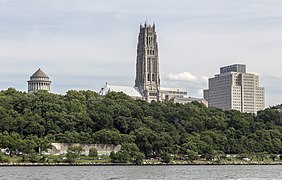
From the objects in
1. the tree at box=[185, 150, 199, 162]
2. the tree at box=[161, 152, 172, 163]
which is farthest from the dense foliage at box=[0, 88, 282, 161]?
the tree at box=[161, 152, 172, 163]

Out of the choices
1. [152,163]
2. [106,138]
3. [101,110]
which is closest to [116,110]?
[101,110]

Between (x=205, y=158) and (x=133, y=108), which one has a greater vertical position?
(x=133, y=108)

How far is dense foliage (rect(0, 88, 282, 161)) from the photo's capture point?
14550cm

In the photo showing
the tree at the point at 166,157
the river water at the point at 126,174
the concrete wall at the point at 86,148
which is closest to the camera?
the river water at the point at 126,174

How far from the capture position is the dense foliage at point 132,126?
146 meters

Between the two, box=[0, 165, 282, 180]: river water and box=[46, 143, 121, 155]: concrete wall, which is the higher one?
box=[46, 143, 121, 155]: concrete wall

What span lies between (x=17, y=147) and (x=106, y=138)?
75.0ft

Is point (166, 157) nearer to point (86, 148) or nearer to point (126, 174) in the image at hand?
point (86, 148)

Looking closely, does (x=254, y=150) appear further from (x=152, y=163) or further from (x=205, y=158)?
(x=152, y=163)

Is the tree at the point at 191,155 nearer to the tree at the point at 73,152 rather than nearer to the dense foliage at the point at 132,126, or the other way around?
the dense foliage at the point at 132,126

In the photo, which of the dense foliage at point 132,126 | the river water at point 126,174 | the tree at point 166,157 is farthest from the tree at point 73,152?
the river water at point 126,174

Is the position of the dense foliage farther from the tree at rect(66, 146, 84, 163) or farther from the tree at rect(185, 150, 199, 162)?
the tree at rect(66, 146, 84, 163)

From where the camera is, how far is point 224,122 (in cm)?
17362

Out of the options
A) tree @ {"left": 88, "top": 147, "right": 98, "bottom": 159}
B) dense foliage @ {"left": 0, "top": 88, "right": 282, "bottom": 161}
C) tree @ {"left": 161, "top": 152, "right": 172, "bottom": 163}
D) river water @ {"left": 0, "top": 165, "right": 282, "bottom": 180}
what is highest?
dense foliage @ {"left": 0, "top": 88, "right": 282, "bottom": 161}
